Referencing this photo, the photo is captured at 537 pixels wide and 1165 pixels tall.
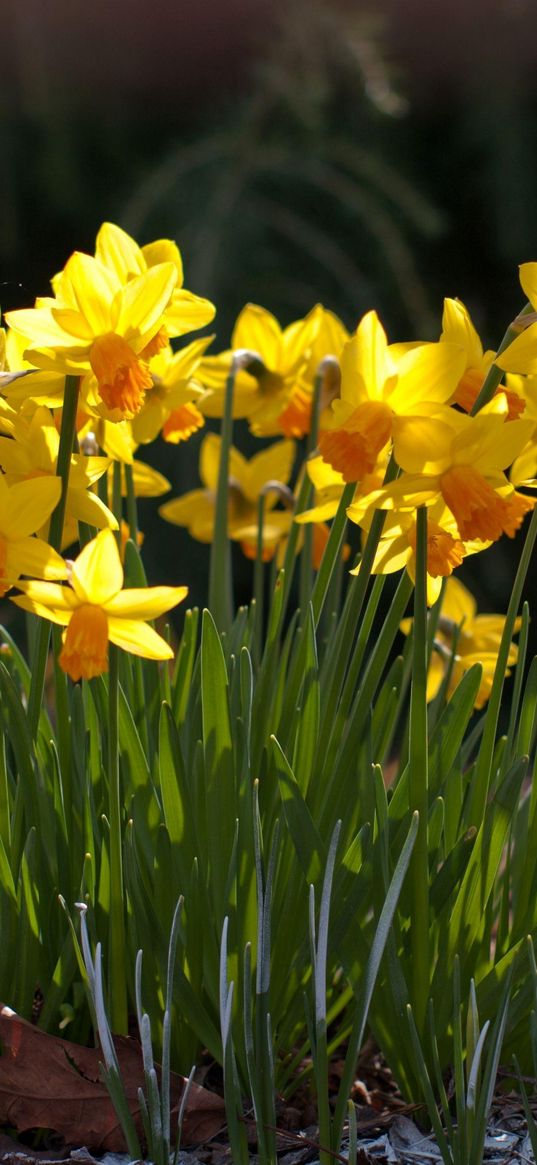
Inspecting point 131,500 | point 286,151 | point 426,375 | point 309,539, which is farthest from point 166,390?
point 286,151

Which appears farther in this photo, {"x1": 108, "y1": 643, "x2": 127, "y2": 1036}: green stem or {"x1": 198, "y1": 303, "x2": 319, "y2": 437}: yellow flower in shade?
Answer: {"x1": 198, "y1": 303, "x2": 319, "y2": 437}: yellow flower in shade

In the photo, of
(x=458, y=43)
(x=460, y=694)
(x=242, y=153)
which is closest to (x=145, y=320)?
(x=460, y=694)

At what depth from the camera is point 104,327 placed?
0.65 metres

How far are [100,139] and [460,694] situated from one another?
1.81 metres

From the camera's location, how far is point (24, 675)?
0.92 meters

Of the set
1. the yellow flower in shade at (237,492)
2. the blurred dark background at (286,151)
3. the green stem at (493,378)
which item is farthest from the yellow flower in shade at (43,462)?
the blurred dark background at (286,151)

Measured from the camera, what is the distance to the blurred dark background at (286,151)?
187cm

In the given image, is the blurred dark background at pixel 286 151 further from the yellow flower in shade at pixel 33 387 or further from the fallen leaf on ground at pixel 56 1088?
the fallen leaf on ground at pixel 56 1088

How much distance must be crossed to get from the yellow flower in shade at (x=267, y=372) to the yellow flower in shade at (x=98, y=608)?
42cm

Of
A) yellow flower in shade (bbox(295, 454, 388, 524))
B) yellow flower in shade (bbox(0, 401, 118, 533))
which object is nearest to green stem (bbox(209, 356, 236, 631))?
yellow flower in shade (bbox(295, 454, 388, 524))

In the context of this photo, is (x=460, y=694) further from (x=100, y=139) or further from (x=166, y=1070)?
(x=100, y=139)

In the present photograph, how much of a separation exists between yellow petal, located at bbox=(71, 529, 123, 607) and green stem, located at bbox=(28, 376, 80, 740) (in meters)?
0.06

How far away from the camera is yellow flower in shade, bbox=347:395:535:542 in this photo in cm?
60

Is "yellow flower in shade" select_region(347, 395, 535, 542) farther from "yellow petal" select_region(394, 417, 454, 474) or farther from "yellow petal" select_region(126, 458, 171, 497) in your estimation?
"yellow petal" select_region(126, 458, 171, 497)
